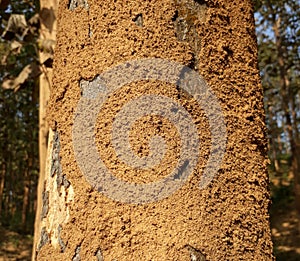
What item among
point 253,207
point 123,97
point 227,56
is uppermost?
point 227,56

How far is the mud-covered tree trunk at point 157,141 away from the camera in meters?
1.16

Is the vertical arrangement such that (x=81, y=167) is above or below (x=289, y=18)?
below

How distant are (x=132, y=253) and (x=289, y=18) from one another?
12.7 metres

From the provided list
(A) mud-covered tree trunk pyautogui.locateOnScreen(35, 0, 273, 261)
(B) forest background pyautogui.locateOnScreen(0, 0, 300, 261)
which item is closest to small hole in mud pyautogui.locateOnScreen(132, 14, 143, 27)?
(A) mud-covered tree trunk pyautogui.locateOnScreen(35, 0, 273, 261)

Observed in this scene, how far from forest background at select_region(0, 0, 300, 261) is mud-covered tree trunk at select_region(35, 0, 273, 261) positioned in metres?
4.66

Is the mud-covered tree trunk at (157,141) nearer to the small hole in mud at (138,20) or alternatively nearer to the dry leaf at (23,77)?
the small hole in mud at (138,20)

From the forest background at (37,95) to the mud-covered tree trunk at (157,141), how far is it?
466 centimetres

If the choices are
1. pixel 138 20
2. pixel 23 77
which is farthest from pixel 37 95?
pixel 138 20

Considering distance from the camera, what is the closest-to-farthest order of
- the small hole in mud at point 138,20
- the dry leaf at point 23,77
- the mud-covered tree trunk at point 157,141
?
the mud-covered tree trunk at point 157,141, the small hole in mud at point 138,20, the dry leaf at point 23,77

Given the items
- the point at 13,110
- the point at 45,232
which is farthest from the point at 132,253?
the point at 13,110

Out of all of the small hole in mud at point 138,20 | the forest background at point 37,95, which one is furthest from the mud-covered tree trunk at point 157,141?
the forest background at point 37,95

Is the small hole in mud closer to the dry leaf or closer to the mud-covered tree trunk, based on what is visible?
the mud-covered tree trunk

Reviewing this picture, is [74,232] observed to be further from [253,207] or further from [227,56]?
[227,56]

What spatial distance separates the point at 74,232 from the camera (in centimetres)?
123
